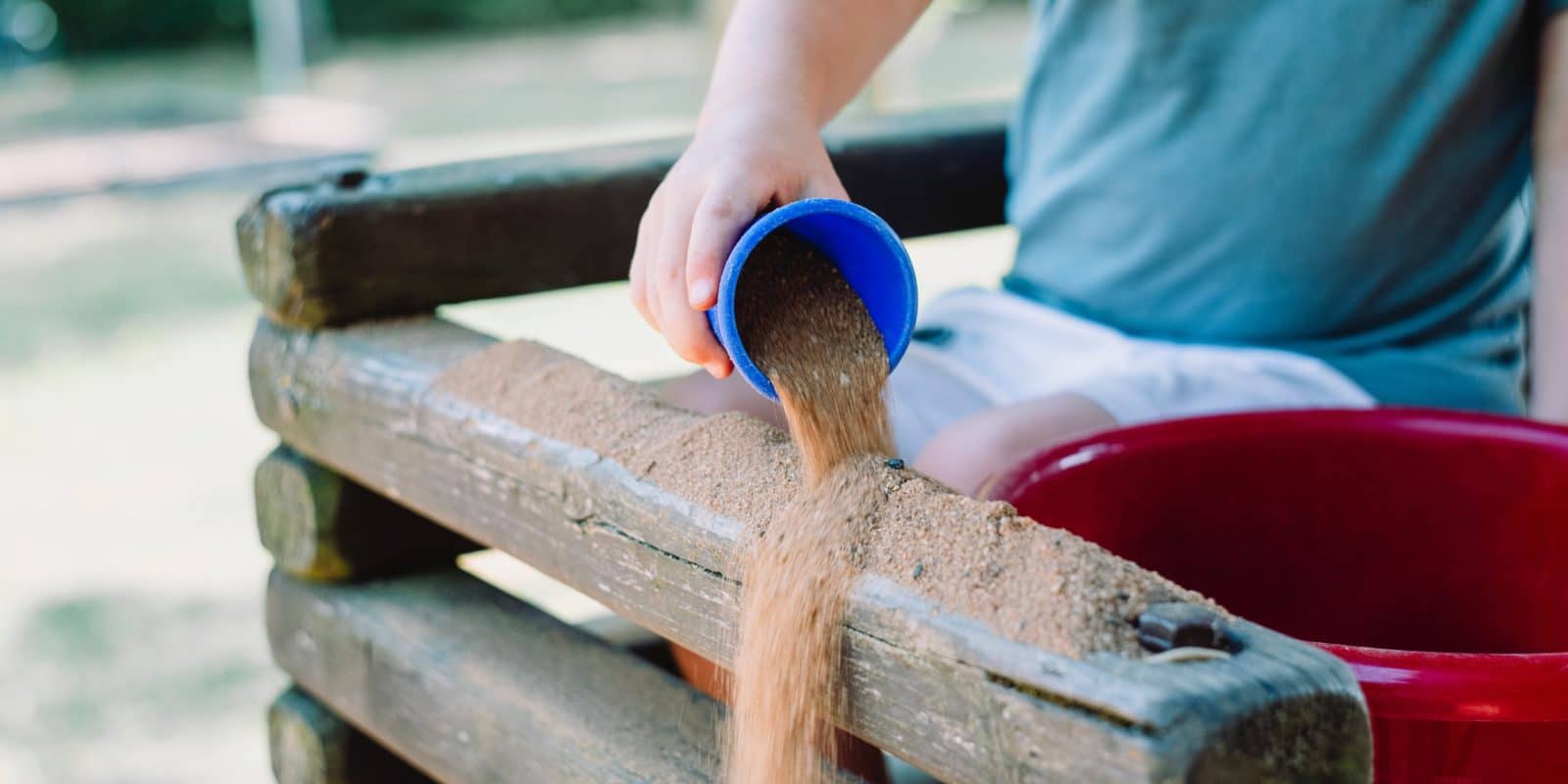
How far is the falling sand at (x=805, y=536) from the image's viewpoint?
894 millimetres

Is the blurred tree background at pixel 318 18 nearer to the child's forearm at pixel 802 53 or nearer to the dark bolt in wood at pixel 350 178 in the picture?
the dark bolt in wood at pixel 350 178

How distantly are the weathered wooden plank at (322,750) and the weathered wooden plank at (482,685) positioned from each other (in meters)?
0.03

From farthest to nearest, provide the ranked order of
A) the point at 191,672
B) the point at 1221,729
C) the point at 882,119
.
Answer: the point at 191,672
the point at 882,119
the point at 1221,729

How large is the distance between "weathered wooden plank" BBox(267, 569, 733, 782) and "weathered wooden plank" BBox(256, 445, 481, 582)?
0.09ft

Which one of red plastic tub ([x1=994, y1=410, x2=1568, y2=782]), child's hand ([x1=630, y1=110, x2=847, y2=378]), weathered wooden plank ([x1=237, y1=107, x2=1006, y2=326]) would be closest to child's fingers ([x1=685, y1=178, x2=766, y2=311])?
child's hand ([x1=630, y1=110, x2=847, y2=378])

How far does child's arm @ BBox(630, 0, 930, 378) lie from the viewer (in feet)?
3.55

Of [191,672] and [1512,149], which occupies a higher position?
[1512,149]

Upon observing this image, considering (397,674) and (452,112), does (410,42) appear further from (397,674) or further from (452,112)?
(397,674)

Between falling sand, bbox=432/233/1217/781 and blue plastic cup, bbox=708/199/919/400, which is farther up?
blue plastic cup, bbox=708/199/919/400

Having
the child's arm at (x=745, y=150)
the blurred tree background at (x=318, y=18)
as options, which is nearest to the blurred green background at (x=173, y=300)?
the blurred tree background at (x=318, y=18)

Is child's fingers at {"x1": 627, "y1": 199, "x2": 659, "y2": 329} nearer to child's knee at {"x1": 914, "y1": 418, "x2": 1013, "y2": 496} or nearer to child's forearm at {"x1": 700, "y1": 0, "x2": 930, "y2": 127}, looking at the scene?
child's forearm at {"x1": 700, "y1": 0, "x2": 930, "y2": 127}

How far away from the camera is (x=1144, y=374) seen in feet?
5.04

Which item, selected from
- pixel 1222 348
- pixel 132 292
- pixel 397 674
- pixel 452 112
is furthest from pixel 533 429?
pixel 452 112

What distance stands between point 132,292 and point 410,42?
10.5m
